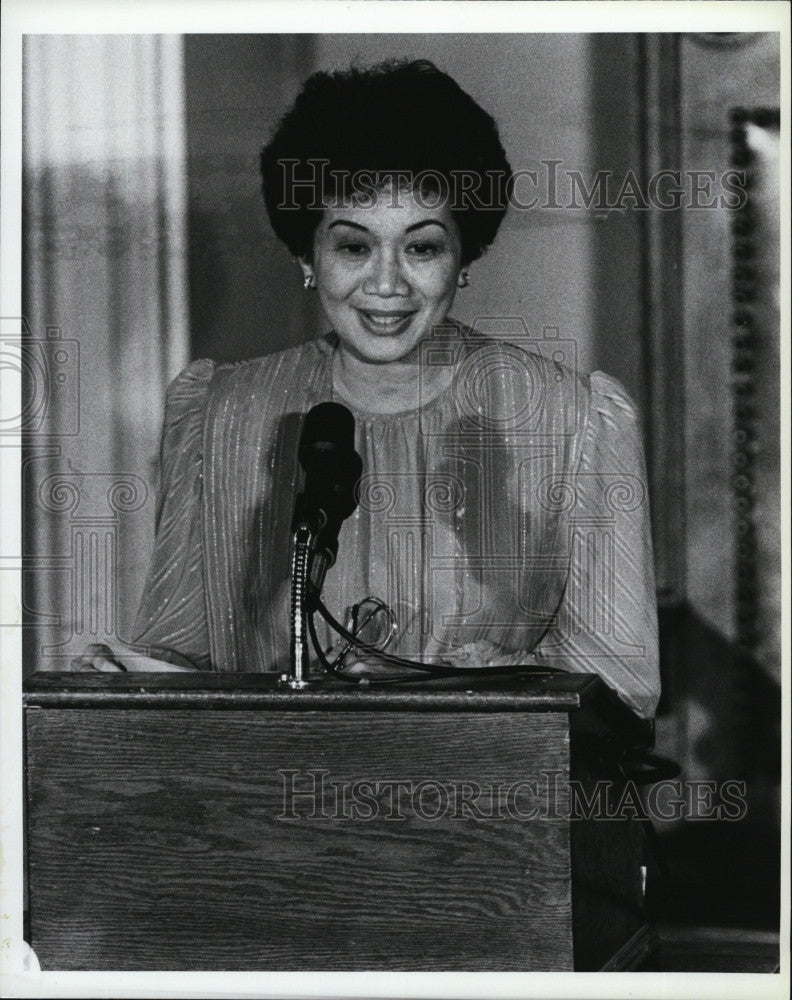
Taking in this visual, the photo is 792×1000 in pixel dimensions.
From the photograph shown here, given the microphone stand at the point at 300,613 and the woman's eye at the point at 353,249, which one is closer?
the microphone stand at the point at 300,613

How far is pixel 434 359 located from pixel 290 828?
948 mm

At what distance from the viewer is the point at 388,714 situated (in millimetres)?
1921

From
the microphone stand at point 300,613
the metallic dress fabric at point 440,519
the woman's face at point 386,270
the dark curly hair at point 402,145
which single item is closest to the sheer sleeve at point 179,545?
the metallic dress fabric at point 440,519

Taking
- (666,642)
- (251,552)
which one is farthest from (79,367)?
(666,642)

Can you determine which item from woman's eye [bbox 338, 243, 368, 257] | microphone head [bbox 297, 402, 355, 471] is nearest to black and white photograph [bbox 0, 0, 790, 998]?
woman's eye [bbox 338, 243, 368, 257]

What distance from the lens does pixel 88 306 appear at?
2543 mm

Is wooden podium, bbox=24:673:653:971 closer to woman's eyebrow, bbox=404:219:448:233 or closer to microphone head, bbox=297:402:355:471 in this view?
microphone head, bbox=297:402:355:471

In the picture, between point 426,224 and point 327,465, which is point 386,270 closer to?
point 426,224

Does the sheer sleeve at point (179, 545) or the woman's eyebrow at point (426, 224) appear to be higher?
the woman's eyebrow at point (426, 224)

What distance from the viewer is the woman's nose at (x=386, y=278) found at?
253cm

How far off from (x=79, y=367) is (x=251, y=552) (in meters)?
0.44

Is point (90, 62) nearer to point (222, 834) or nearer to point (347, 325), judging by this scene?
point (347, 325)

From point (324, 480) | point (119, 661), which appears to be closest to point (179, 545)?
point (119, 661)

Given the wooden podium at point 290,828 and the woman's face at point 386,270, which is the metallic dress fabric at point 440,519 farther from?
the wooden podium at point 290,828
